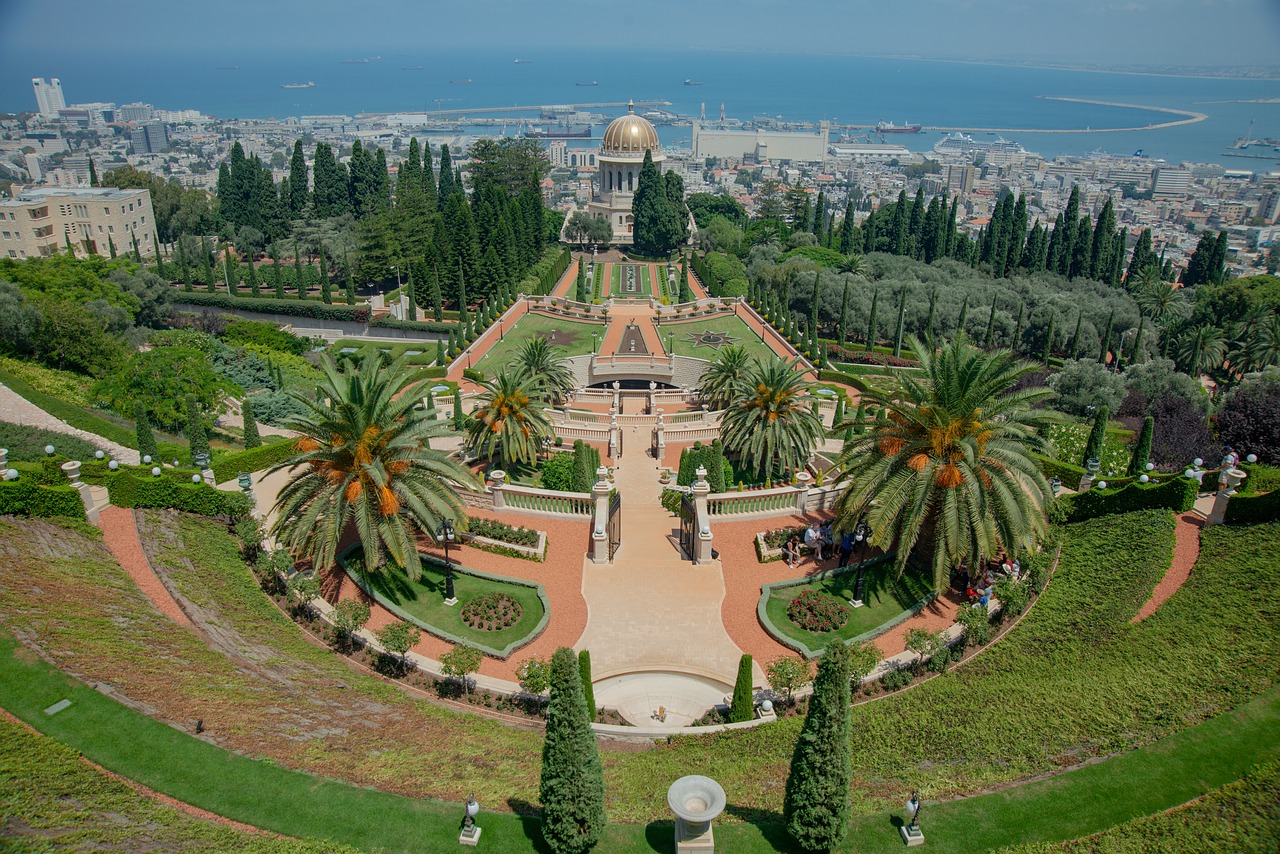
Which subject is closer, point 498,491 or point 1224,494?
point 1224,494

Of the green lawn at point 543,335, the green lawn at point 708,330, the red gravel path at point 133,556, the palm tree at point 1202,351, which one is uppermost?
the red gravel path at point 133,556

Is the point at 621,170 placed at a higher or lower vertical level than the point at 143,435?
higher

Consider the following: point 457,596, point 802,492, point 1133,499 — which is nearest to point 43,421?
point 457,596

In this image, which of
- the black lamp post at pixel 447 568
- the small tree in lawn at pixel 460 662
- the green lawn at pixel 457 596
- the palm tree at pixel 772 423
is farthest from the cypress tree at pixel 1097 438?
the small tree in lawn at pixel 460 662

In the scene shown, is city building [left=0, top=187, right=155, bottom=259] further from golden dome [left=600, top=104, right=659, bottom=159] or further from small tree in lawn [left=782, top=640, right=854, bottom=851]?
small tree in lawn [left=782, top=640, right=854, bottom=851]

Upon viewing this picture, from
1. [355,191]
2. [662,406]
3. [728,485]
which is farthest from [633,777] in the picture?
[355,191]

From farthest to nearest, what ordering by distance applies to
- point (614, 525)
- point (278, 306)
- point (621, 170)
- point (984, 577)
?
point (621, 170)
point (278, 306)
point (614, 525)
point (984, 577)

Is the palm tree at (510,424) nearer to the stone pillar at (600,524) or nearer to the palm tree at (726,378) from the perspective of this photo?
the stone pillar at (600,524)

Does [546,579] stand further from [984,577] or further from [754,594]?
[984,577]
